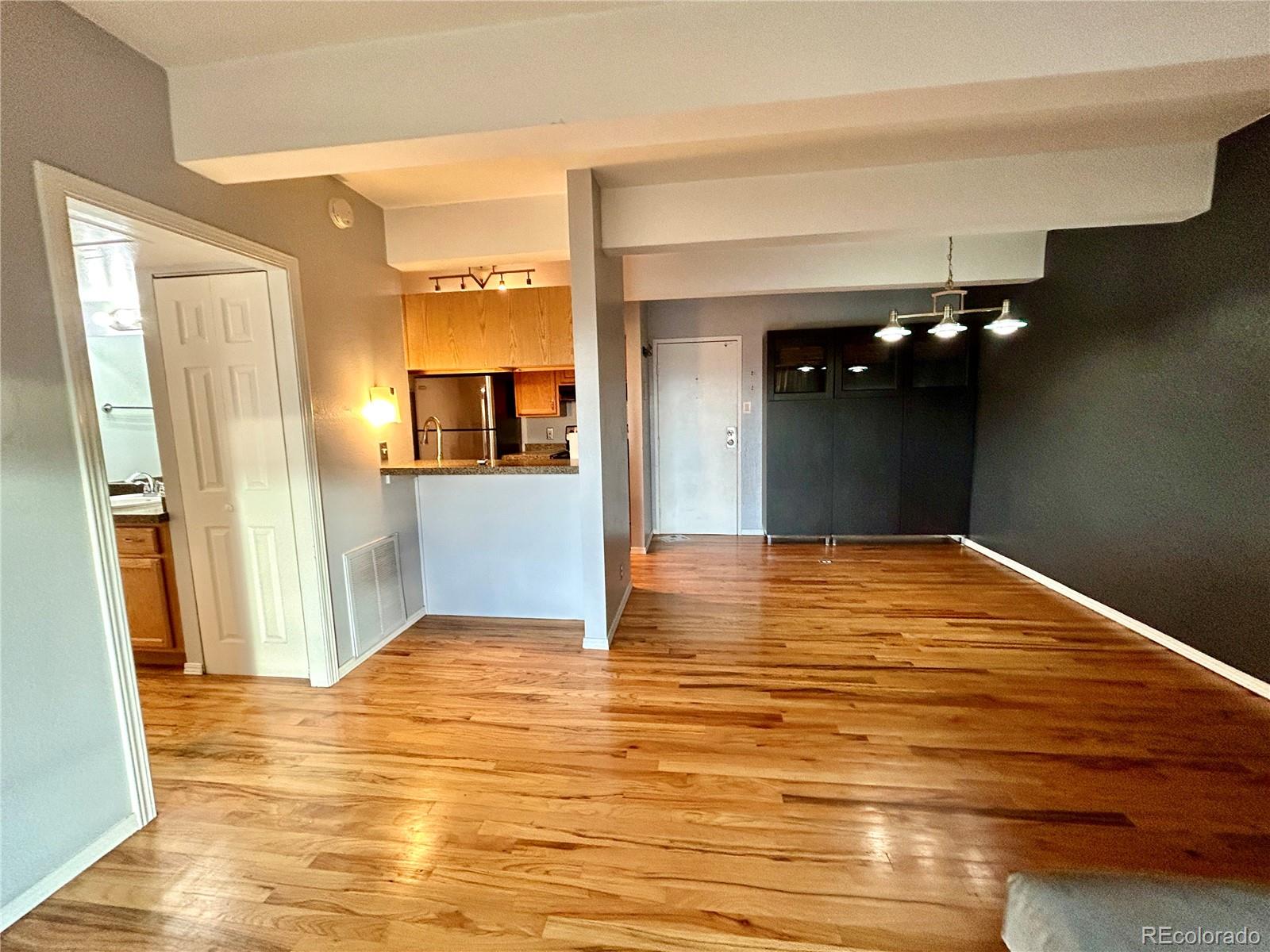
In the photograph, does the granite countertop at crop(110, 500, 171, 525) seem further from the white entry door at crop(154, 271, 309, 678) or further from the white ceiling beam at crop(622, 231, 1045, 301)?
the white ceiling beam at crop(622, 231, 1045, 301)

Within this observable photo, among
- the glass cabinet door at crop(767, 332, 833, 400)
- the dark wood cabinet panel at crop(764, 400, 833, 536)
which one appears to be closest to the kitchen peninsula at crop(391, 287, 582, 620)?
the glass cabinet door at crop(767, 332, 833, 400)

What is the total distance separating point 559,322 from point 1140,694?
389 cm

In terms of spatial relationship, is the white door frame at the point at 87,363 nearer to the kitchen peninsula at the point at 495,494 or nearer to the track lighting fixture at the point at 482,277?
the kitchen peninsula at the point at 495,494

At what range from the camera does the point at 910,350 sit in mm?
4934

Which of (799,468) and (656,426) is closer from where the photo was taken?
(799,468)

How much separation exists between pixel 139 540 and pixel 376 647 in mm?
1366

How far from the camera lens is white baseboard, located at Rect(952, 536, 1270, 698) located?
98.1 inches

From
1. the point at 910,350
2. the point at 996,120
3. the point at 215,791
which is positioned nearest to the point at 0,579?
the point at 215,791

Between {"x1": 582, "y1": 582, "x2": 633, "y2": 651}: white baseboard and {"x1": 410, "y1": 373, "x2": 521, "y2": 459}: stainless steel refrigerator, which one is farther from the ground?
{"x1": 410, "y1": 373, "x2": 521, "y2": 459}: stainless steel refrigerator

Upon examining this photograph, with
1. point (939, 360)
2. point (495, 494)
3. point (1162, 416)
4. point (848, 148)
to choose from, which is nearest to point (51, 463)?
point (495, 494)

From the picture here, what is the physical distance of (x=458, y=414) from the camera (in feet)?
14.5

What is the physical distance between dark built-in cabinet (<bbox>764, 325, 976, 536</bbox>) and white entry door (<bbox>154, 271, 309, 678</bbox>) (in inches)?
167

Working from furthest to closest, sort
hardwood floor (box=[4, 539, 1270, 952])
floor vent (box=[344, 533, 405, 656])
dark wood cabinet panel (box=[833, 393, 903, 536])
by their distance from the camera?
dark wood cabinet panel (box=[833, 393, 903, 536]) < floor vent (box=[344, 533, 405, 656]) < hardwood floor (box=[4, 539, 1270, 952])

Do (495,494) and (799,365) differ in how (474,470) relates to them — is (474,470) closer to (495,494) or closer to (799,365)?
(495,494)
